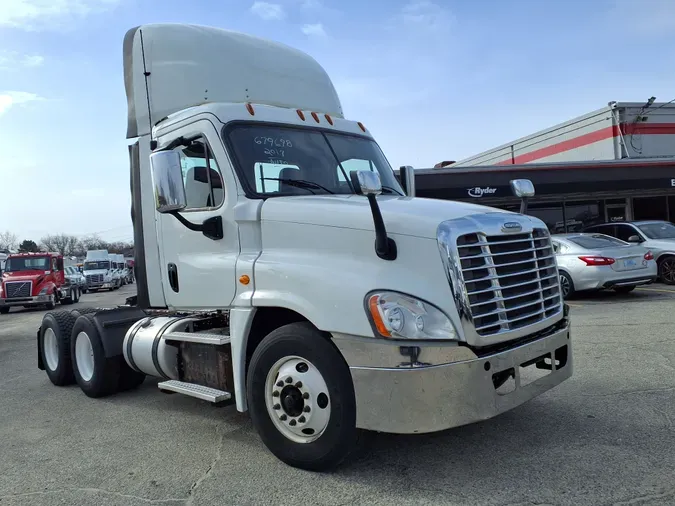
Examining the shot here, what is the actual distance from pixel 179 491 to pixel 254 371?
887mm

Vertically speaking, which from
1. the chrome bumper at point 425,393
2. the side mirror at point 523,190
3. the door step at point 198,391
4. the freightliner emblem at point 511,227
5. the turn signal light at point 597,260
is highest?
the side mirror at point 523,190

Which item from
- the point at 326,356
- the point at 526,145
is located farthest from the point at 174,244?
the point at 526,145

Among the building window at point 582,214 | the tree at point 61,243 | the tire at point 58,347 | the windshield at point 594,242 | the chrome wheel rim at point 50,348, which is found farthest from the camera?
the tree at point 61,243

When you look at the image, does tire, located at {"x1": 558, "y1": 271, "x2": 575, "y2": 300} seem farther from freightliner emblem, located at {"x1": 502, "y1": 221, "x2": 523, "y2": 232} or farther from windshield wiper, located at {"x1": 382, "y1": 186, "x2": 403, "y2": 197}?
freightliner emblem, located at {"x1": 502, "y1": 221, "x2": 523, "y2": 232}

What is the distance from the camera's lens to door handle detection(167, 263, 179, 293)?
16.7 feet

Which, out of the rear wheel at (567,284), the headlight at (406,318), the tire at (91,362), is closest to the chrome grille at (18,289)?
the tire at (91,362)

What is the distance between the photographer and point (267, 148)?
4613 millimetres

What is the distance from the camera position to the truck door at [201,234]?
446 cm

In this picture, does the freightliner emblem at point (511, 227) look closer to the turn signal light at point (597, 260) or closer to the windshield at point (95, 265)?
the turn signal light at point (597, 260)

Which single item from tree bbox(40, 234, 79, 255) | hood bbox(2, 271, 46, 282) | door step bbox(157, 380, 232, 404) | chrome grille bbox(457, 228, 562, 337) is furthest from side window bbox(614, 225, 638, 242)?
tree bbox(40, 234, 79, 255)

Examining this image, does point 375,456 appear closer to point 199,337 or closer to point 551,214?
point 199,337

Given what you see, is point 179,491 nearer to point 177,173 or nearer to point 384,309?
point 384,309

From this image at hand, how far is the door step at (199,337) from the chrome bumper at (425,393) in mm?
1238

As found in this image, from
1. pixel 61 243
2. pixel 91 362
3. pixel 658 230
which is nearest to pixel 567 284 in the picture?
pixel 658 230
